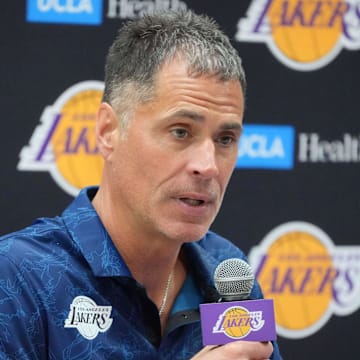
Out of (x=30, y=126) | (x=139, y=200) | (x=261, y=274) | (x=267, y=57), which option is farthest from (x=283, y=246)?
(x=139, y=200)

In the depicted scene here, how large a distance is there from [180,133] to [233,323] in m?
0.35

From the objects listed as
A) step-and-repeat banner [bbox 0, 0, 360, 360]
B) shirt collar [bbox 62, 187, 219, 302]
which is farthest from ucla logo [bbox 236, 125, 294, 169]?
shirt collar [bbox 62, 187, 219, 302]

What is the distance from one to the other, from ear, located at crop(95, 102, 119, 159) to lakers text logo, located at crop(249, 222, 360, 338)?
4.22ft

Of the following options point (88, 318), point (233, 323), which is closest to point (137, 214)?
point (88, 318)

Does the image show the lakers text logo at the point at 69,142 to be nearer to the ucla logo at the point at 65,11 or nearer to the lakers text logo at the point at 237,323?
the ucla logo at the point at 65,11

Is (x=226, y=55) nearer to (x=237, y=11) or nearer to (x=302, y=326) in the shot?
(x=237, y=11)

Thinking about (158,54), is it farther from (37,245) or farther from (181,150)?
(37,245)

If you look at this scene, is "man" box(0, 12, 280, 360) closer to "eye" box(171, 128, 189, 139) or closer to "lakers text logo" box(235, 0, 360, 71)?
"eye" box(171, 128, 189, 139)

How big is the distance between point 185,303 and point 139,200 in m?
0.27

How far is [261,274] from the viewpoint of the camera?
2758mm

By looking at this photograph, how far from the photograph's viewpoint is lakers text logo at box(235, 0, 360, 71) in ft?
8.96

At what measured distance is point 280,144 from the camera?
2.73 meters

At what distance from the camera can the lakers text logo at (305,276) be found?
2.76 metres

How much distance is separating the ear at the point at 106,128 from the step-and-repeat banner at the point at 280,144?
3.28ft
